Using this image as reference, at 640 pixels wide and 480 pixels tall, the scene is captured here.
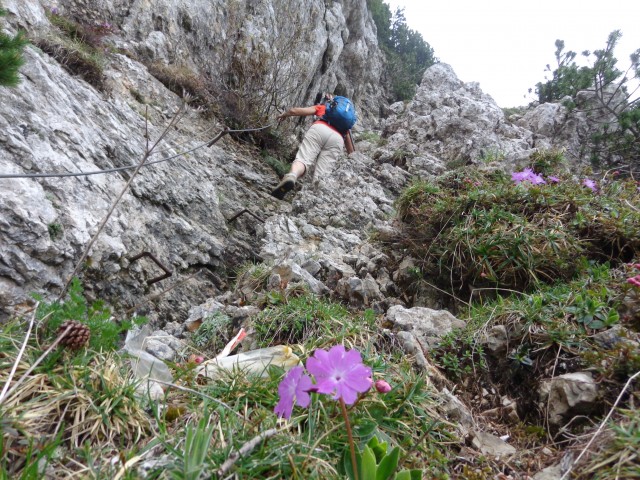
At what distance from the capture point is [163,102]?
571cm

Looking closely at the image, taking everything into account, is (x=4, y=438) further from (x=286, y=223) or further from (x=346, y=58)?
(x=346, y=58)

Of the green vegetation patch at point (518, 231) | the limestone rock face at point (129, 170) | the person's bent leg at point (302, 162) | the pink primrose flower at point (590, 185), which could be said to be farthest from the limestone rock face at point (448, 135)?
the green vegetation patch at point (518, 231)

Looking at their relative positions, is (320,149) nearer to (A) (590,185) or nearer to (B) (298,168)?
(B) (298,168)

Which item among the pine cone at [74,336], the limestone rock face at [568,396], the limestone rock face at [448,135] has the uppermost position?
the limestone rock face at [448,135]

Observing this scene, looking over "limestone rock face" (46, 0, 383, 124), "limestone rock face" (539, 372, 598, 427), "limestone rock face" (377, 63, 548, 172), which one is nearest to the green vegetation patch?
"limestone rock face" (539, 372, 598, 427)

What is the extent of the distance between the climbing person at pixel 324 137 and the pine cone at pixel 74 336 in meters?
4.76

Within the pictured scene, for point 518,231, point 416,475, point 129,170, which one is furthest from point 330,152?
point 416,475

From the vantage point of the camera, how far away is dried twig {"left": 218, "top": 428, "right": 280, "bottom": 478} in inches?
40.8

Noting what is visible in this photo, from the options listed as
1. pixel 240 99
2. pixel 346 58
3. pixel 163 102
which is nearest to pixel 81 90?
pixel 163 102

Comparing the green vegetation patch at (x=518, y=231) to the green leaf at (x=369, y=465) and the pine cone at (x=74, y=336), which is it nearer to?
the green leaf at (x=369, y=465)

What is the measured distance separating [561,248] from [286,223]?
2953 mm

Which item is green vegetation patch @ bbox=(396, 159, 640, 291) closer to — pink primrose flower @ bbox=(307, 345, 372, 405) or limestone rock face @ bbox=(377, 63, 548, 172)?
pink primrose flower @ bbox=(307, 345, 372, 405)

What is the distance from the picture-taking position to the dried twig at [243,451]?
1036 mm

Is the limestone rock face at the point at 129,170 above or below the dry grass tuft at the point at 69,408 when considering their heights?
above
